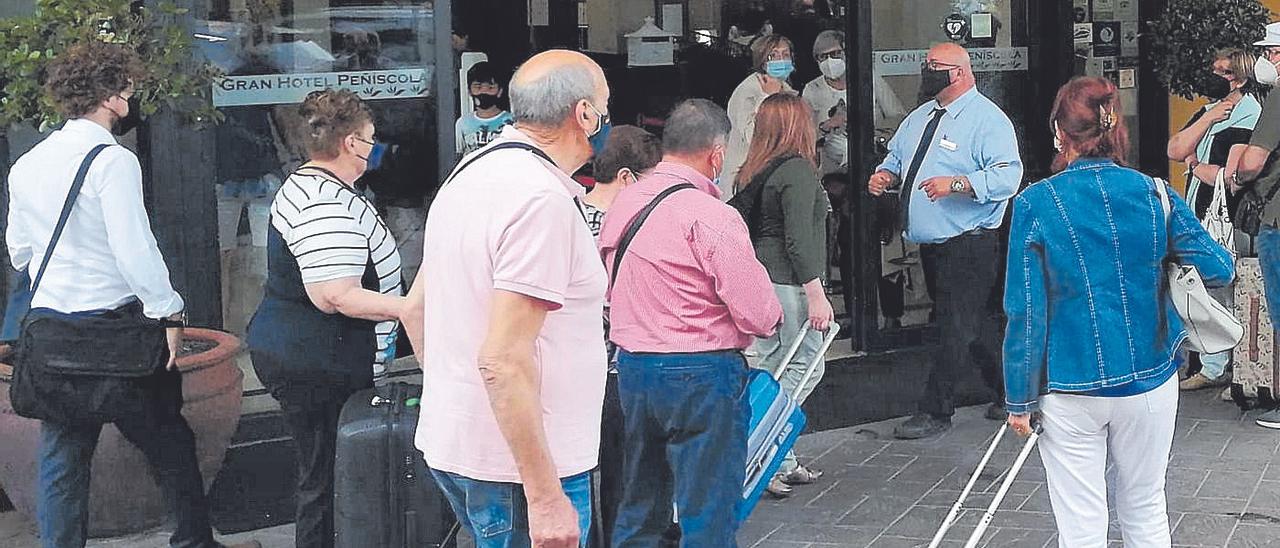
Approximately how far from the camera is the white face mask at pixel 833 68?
8.47m

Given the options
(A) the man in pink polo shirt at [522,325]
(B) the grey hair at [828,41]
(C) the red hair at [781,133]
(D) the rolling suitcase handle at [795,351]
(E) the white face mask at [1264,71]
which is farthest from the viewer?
(B) the grey hair at [828,41]

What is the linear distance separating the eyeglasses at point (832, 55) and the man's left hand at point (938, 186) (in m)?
1.32

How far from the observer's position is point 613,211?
498 cm

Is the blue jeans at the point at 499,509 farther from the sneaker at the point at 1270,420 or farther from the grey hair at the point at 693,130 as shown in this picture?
the sneaker at the point at 1270,420

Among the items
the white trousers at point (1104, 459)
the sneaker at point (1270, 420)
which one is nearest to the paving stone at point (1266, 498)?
the sneaker at point (1270, 420)

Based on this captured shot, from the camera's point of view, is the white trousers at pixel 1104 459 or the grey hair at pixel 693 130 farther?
the grey hair at pixel 693 130

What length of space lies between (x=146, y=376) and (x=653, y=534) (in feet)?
5.58

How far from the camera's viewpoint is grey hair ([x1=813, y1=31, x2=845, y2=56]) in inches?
332

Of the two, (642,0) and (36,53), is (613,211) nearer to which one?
(36,53)

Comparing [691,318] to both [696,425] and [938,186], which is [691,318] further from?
[938,186]

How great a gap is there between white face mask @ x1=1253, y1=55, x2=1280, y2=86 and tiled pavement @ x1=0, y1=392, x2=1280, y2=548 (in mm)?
1654

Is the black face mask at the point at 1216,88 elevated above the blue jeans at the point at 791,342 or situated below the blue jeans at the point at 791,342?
above

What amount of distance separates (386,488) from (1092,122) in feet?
7.37

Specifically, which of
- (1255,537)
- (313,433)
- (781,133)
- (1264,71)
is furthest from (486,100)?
(1264,71)
